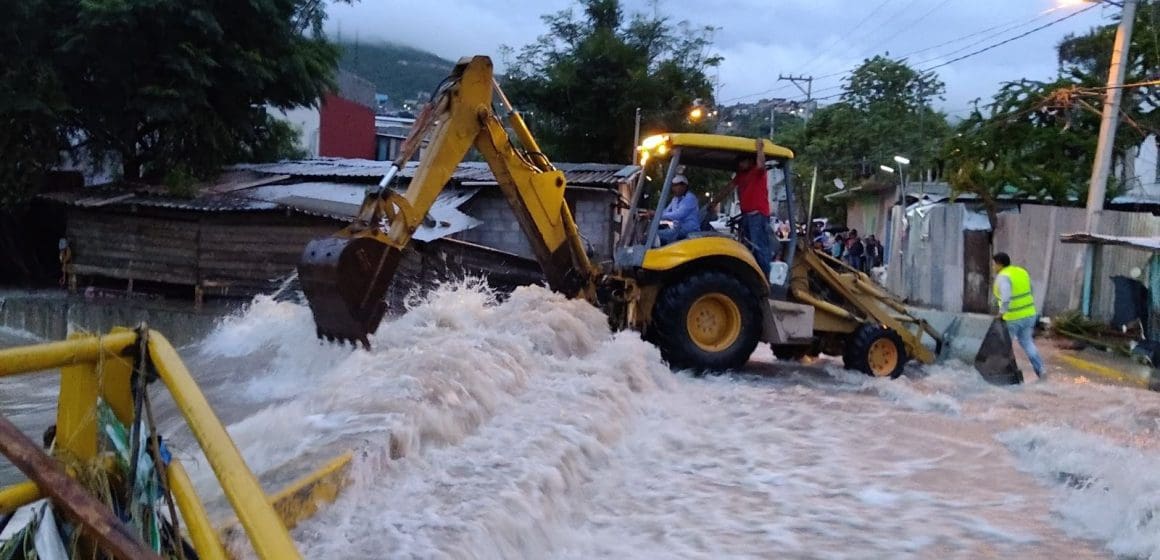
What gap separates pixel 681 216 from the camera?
9219 millimetres

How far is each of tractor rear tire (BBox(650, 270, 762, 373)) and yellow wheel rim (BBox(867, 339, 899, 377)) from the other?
4.89ft

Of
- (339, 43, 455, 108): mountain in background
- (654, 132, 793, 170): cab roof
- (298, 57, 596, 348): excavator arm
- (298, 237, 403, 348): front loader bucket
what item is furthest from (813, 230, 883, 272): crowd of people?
(339, 43, 455, 108): mountain in background

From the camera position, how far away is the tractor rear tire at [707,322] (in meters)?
8.72

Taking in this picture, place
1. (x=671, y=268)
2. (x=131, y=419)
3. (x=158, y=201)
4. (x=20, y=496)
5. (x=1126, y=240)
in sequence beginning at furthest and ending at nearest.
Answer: (x=158, y=201) → (x=1126, y=240) → (x=671, y=268) → (x=131, y=419) → (x=20, y=496)

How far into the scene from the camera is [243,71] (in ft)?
60.5

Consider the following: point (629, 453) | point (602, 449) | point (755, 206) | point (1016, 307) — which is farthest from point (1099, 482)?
point (1016, 307)

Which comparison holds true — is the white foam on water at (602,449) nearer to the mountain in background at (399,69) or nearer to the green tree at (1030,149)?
the green tree at (1030,149)

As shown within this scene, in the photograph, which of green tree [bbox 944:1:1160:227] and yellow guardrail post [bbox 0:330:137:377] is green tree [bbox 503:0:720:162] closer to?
green tree [bbox 944:1:1160:227]

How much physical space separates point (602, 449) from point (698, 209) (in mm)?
4242

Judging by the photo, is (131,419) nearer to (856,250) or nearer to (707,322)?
(707,322)

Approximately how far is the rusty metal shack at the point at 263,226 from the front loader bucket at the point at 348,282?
9.75 meters

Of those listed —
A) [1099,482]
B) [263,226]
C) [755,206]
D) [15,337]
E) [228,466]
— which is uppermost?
[755,206]

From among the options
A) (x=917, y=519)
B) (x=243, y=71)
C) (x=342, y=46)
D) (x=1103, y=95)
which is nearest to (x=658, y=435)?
(x=917, y=519)

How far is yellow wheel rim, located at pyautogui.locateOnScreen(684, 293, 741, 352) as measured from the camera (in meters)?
8.92
